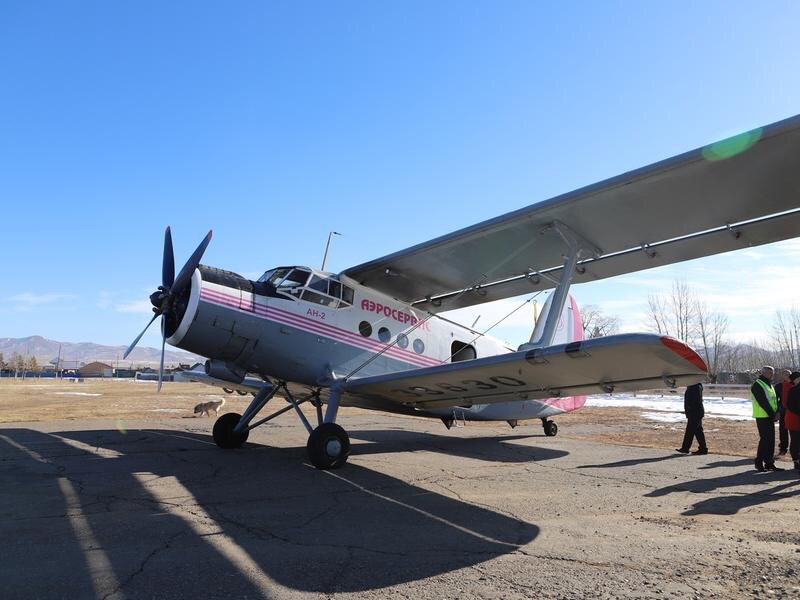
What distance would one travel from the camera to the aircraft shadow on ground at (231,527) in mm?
3516

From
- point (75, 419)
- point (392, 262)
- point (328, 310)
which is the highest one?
point (392, 262)

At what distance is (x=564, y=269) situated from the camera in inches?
310

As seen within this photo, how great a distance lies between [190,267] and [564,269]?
5857 millimetres

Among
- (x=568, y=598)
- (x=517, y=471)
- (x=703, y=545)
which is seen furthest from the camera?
(x=517, y=471)

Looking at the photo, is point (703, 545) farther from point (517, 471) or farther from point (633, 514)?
point (517, 471)

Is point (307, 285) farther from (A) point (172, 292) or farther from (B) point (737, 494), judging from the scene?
(B) point (737, 494)

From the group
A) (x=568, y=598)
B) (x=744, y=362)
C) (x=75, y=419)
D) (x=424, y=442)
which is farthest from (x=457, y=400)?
(x=744, y=362)

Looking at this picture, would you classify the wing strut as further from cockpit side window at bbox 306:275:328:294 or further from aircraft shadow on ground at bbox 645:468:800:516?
cockpit side window at bbox 306:275:328:294

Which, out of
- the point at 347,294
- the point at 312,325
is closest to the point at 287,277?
the point at 312,325

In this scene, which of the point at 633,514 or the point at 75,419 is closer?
the point at 633,514

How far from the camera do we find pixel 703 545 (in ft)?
14.6

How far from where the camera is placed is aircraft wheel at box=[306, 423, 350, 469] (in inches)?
311

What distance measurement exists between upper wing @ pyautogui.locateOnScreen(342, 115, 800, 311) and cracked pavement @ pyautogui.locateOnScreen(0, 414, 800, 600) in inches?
139

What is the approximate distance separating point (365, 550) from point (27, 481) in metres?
5.36
